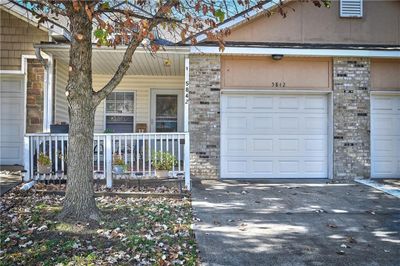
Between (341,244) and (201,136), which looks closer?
(341,244)

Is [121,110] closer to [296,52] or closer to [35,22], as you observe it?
[35,22]

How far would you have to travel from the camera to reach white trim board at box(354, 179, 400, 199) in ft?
26.8

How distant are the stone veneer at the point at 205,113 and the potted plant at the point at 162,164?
146 cm

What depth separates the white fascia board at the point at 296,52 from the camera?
374 inches

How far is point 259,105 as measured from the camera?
10117 mm

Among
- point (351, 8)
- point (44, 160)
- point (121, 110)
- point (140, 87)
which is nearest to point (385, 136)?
point (351, 8)

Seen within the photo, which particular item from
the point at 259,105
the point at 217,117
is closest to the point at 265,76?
the point at 259,105

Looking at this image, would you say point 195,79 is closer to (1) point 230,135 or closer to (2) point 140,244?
(1) point 230,135

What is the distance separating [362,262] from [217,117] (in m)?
5.85

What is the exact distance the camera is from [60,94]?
1038cm

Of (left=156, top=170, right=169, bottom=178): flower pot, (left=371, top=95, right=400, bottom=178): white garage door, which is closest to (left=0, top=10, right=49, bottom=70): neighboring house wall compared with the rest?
(left=156, top=170, right=169, bottom=178): flower pot

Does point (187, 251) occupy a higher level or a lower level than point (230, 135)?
Result: lower

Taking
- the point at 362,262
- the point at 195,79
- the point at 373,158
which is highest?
the point at 195,79

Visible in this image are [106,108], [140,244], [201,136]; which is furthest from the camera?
[106,108]
